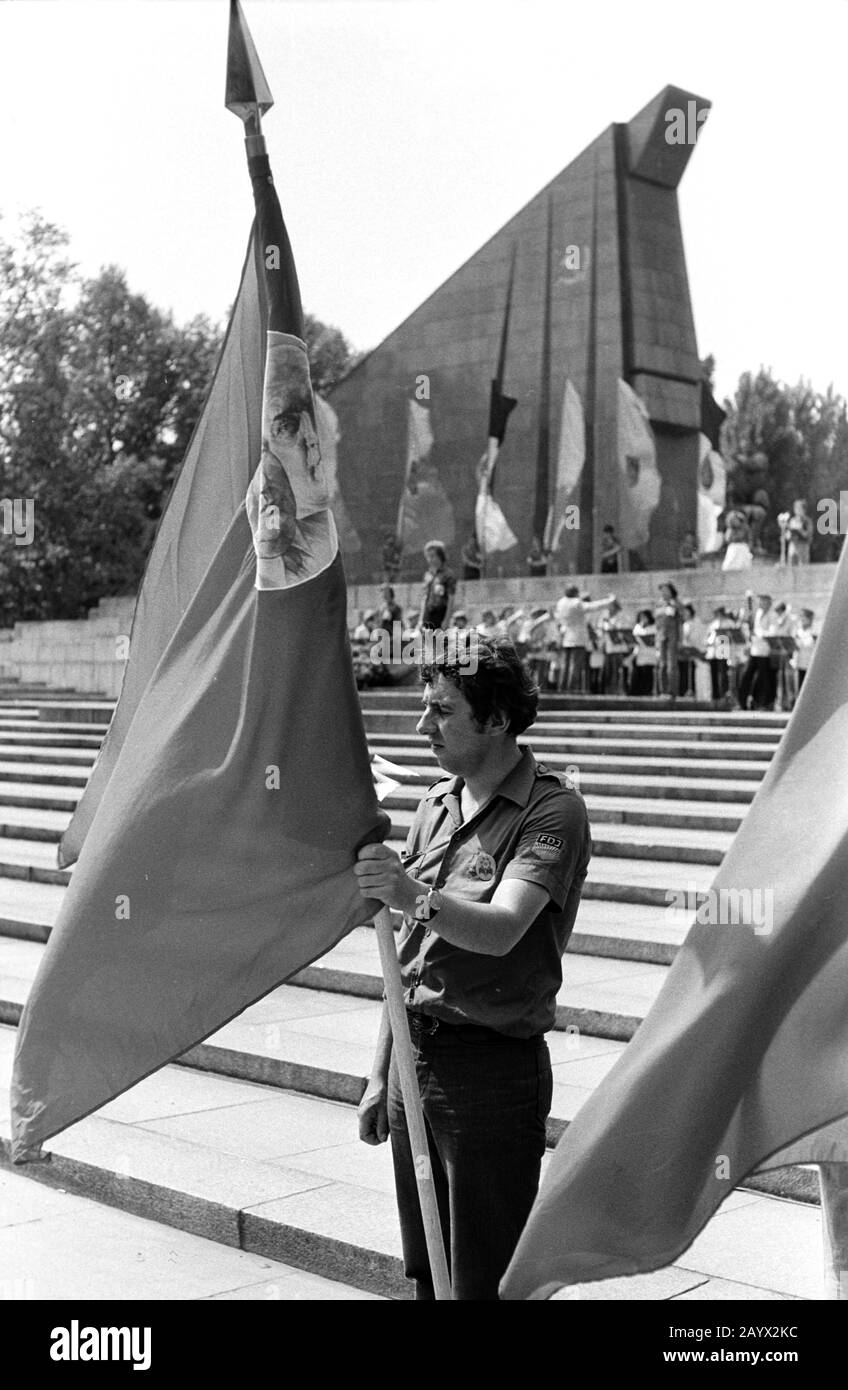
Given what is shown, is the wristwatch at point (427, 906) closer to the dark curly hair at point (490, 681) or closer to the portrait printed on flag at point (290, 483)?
the dark curly hair at point (490, 681)

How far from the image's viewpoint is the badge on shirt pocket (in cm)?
278

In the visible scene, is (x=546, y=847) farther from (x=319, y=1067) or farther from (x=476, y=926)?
(x=319, y=1067)

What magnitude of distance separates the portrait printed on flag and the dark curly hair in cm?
31

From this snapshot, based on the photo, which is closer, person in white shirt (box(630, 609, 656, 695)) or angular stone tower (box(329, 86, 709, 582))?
person in white shirt (box(630, 609, 656, 695))

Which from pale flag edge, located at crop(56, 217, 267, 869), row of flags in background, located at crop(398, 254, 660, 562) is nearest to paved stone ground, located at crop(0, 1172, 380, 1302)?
pale flag edge, located at crop(56, 217, 267, 869)

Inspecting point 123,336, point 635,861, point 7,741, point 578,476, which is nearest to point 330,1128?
point 635,861

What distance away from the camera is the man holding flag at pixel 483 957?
2691 millimetres

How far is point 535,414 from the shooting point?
37656 millimetres

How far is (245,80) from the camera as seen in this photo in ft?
9.23

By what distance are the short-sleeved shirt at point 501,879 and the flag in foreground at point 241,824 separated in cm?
14

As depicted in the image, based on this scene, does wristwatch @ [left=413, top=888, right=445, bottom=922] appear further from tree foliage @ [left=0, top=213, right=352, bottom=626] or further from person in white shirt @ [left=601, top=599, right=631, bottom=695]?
tree foliage @ [left=0, top=213, right=352, bottom=626]

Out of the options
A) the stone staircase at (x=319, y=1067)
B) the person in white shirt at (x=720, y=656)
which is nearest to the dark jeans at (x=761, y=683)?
the person in white shirt at (x=720, y=656)

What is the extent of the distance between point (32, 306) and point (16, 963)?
37.0 m
